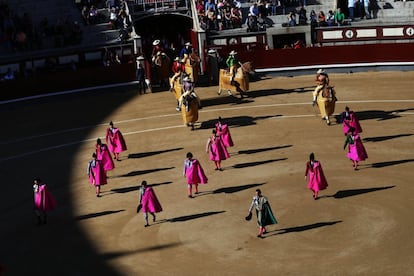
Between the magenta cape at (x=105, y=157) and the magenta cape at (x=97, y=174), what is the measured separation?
1526mm

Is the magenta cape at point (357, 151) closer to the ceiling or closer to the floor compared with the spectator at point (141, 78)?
closer to the floor

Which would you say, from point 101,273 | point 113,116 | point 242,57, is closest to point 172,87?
point 113,116

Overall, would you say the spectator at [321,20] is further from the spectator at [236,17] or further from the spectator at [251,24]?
the spectator at [236,17]

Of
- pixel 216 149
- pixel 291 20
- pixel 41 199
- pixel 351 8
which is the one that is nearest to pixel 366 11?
pixel 351 8

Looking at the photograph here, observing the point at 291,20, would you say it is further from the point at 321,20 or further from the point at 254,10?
the point at 254,10

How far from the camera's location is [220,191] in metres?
22.9

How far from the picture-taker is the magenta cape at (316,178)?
69.9ft

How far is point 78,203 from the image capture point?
75.4 feet

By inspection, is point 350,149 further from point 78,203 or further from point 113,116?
point 113,116

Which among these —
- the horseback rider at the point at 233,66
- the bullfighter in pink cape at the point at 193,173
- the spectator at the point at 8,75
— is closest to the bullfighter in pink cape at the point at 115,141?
the bullfighter in pink cape at the point at 193,173

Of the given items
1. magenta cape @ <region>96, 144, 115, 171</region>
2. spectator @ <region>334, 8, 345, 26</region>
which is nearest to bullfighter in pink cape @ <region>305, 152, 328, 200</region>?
magenta cape @ <region>96, 144, 115, 171</region>

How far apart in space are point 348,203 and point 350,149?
264cm

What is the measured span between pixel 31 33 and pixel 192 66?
8.83 metres

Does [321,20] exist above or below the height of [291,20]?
below
